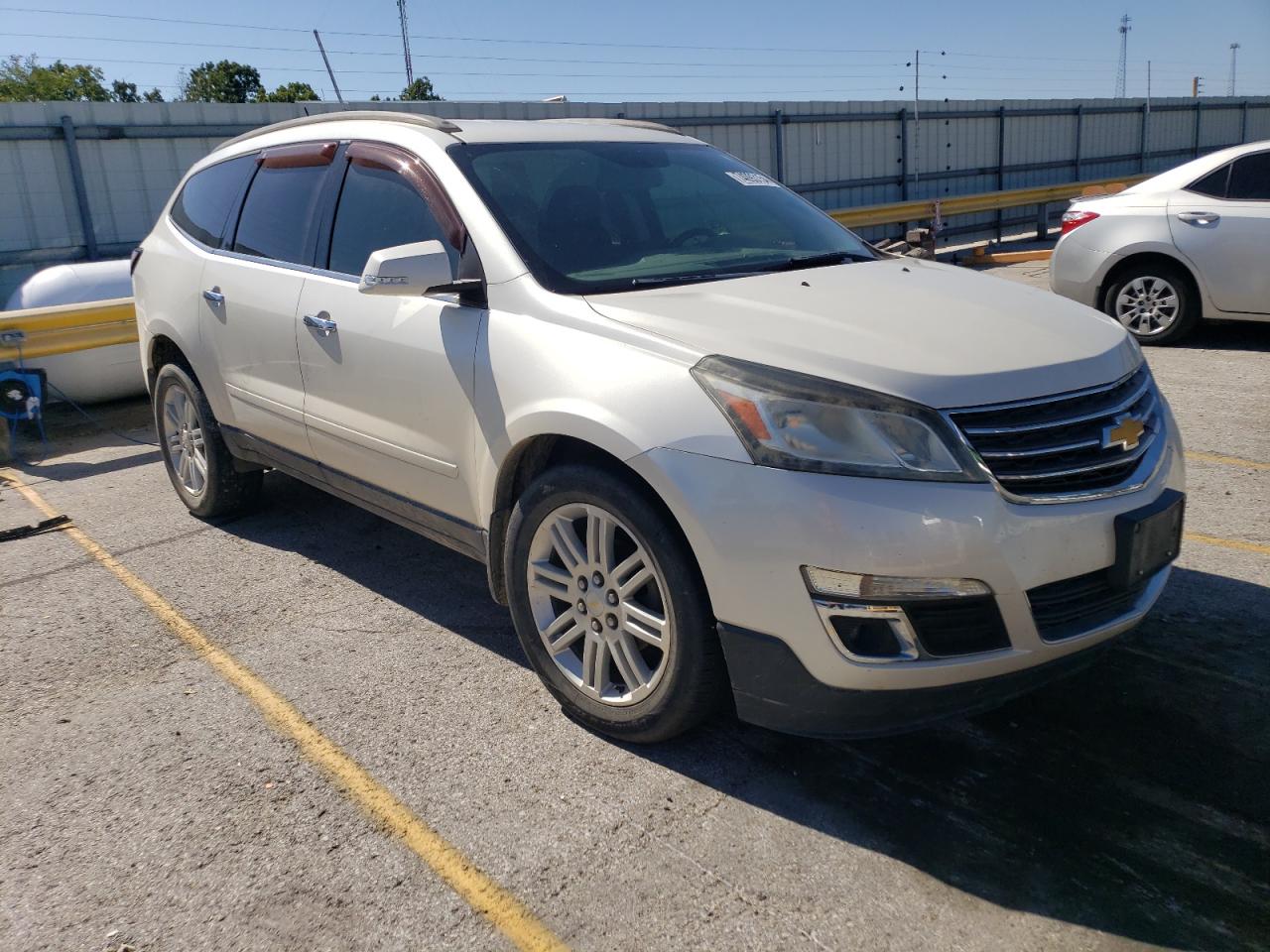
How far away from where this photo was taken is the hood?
285 centimetres

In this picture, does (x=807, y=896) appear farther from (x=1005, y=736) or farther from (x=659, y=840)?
(x=1005, y=736)

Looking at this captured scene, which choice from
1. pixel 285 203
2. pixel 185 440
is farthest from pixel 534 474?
pixel 185 440

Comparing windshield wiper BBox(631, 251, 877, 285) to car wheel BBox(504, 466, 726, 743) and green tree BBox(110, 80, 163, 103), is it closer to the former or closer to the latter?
car wheel BBox(504, 466, 726, 743)

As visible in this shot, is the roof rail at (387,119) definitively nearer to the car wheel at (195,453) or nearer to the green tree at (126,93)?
the car wheel at (195,453)

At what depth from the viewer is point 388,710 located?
143 inches

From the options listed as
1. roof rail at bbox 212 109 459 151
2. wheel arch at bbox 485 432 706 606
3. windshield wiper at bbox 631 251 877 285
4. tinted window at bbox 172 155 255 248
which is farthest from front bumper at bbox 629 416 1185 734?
tinted window at bbox 172 155 255 248

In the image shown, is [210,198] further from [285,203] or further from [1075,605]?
[1075,605]

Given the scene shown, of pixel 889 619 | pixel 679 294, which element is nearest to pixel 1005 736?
pixel 889 619

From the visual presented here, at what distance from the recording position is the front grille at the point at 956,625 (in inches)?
107

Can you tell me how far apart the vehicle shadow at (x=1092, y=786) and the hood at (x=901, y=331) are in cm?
99

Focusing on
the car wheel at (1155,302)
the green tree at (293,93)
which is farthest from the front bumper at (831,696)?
the green tree at (293,93)

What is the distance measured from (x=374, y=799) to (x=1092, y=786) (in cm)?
199

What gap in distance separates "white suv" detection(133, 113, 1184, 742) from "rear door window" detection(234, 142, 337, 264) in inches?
0.7

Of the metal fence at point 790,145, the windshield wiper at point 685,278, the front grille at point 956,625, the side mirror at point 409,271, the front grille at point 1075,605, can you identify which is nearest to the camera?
the front grille at point 956,625
